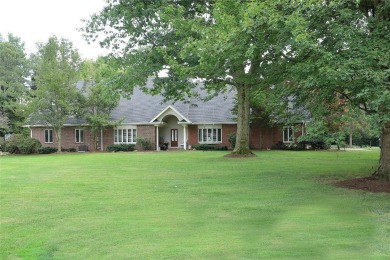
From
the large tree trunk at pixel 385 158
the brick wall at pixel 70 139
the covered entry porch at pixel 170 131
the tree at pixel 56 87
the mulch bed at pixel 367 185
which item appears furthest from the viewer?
the brick wall at pixel 70 139

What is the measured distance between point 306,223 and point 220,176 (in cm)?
842

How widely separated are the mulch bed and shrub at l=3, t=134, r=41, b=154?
100 ft

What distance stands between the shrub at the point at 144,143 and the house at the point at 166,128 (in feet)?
1.35

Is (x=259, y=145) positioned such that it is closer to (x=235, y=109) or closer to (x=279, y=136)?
(x=279, y=136)

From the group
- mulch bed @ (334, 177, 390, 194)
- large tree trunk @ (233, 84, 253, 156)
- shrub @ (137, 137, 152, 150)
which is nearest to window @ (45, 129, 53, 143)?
shrub @ (137, 137, 152, 150)

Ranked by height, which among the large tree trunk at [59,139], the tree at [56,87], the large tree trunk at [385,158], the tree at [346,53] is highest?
the tree at [56,87]

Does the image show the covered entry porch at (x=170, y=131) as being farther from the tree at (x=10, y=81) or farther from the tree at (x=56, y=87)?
the tree at (x=10, y=81)

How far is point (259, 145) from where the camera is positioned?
129 feet

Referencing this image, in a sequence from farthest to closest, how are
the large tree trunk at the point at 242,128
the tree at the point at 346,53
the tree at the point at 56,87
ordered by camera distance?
1. the tree at the point at 56,87
2. the large tree trunk at the point at 242,128
3. the tree at the point at 346,53

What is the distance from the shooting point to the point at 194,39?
14.8 meters

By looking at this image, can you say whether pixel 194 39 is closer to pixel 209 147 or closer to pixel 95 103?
pixel 209 147

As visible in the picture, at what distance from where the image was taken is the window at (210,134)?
40719mm

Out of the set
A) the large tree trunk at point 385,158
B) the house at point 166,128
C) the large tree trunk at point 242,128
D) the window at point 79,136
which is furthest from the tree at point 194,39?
the window at point 79,136

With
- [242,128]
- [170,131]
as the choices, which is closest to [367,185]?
[242,128]
